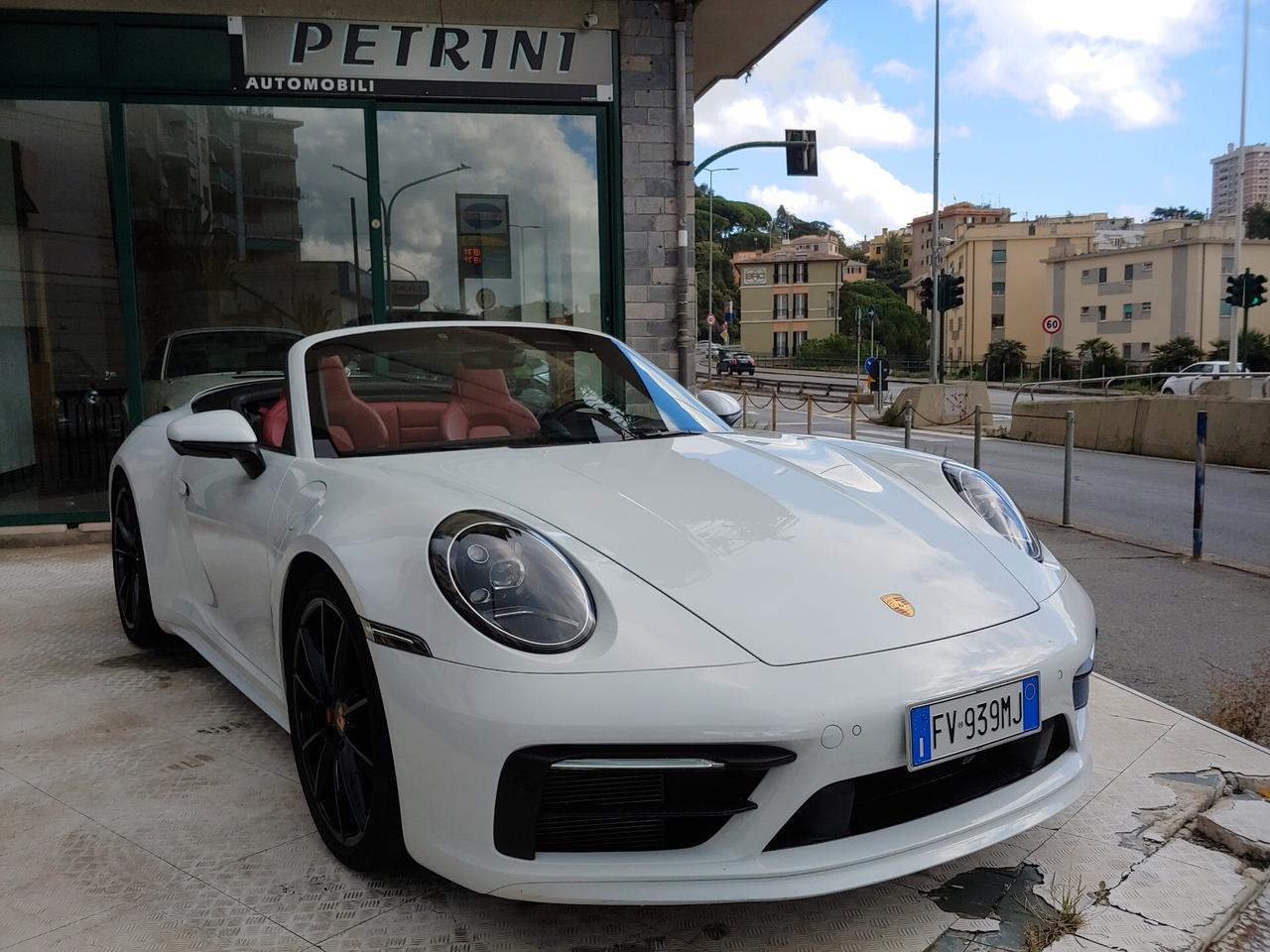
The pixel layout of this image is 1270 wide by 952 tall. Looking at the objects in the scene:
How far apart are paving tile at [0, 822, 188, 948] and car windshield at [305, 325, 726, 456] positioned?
3.49 feet

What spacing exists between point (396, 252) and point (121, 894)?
20.3ft

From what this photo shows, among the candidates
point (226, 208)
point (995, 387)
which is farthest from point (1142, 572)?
point (995, 387)

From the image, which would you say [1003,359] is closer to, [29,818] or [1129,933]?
[1129,933]

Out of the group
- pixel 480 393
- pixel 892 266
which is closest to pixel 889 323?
pixel 892 266

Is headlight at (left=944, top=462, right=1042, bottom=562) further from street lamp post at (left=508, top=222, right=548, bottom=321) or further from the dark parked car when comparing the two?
the dark parked car

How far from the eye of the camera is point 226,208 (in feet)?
25.0

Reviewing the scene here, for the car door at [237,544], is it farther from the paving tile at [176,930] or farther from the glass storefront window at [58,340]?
the glass storefront window at [58,340]

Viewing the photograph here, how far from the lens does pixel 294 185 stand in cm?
764

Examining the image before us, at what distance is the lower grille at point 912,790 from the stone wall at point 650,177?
19.9ft

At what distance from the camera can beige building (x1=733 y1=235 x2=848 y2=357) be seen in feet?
309

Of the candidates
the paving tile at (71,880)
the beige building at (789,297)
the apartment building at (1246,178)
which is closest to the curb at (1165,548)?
the paving tile at (71,880)

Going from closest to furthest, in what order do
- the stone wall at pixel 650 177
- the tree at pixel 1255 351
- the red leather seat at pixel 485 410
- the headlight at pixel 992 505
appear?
1. the headlight at pixel 992 505
2. the red leather seat at pixel 485 410
3. the stone wall at pixel 650 177
4. the tree at pixel 1255 351

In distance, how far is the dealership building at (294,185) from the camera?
23.8ft

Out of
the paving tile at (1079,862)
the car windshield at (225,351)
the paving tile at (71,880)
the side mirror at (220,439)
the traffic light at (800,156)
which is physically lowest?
the paving tile at (1079,862)
